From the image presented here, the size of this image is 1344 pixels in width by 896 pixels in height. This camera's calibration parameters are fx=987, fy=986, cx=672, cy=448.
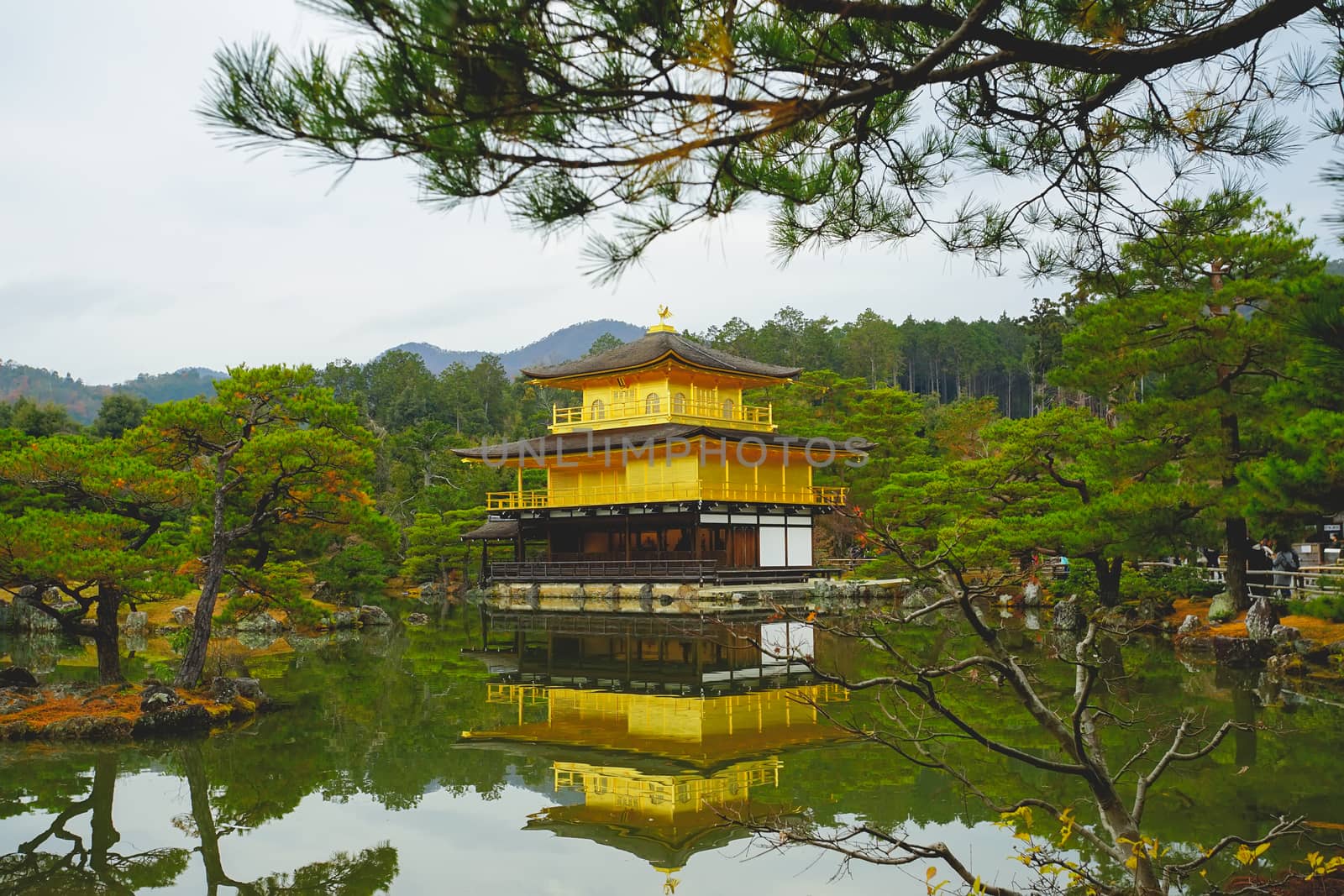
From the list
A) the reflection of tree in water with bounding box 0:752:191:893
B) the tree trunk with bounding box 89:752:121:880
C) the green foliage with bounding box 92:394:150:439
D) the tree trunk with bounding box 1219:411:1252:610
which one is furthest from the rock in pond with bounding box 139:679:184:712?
the green foliage with bounding box 92:394:150:439

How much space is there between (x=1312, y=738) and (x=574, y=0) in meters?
7.84

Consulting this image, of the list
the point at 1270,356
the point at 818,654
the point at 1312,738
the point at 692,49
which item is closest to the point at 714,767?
the point at 1312,738

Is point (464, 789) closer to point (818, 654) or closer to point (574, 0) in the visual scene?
point (574, 0)

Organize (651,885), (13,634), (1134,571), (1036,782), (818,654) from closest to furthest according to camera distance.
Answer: (651,885) → (1036,782) → (818,654) → (1134,571) → (13,634)

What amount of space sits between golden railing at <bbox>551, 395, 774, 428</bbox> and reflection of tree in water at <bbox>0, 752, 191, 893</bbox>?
20773 millimetres

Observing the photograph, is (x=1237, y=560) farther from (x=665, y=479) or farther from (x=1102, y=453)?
(x=665, y=479)

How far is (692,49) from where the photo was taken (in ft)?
9.44

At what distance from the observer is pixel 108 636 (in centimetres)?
948

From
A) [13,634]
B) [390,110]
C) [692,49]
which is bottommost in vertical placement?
[13,634]

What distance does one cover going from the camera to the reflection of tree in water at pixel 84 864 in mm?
4988

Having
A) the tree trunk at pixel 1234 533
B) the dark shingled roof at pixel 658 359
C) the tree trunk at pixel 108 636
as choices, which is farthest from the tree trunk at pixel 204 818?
the dark shingled roof at pixel 658 359

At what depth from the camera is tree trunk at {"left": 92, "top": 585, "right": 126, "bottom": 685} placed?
942 cm

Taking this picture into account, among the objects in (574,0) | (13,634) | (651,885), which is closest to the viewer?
(574,0)

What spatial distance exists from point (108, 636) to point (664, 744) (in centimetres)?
558
